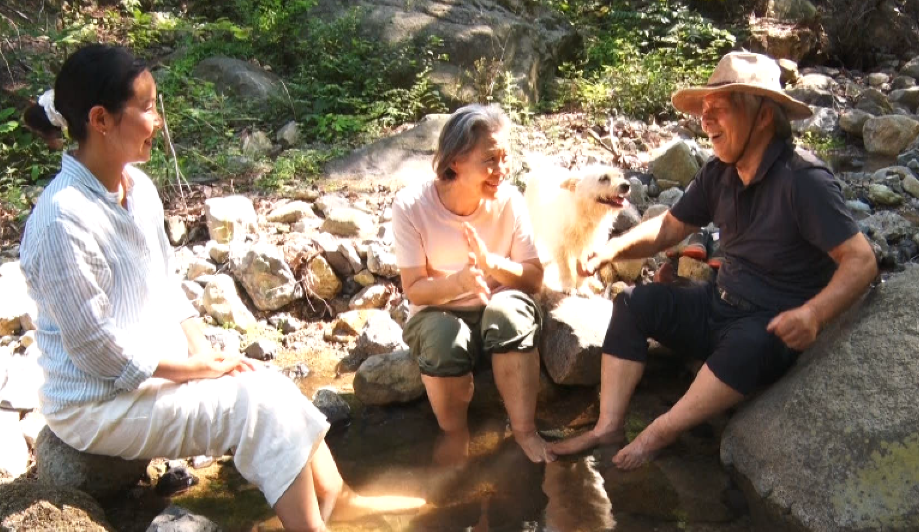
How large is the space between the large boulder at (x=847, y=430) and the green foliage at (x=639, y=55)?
18.8 ft

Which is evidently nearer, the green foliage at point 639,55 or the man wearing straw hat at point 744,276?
the man wearing straw hat at point 744,276


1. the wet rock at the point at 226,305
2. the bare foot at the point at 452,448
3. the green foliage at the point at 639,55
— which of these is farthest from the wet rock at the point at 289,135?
the bare foot at the point at 452,448

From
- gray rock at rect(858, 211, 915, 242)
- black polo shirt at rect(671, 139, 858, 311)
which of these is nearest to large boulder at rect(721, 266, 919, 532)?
black polo shirt at rect(671, 139, 858, 311)

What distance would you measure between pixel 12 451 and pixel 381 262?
2.56 meters

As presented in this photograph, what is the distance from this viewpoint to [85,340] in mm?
2652

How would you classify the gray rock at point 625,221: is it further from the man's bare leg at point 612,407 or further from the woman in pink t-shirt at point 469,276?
the man's bare leg at point 612,407

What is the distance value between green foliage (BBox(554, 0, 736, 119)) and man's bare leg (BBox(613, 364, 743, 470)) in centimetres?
585

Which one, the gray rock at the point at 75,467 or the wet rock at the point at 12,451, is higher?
the gray rock at the point at 75,467

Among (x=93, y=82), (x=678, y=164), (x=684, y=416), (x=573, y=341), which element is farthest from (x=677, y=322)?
(x=678, y=164)

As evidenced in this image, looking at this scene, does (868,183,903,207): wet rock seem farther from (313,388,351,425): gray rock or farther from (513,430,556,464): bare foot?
(313,388,351,425): gray rock

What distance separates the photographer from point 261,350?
15.8 feet

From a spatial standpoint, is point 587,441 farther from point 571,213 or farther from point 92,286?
point 92,286

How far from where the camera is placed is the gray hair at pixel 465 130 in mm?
3410

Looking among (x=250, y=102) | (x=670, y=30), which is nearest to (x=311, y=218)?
(x=250, y=102)
